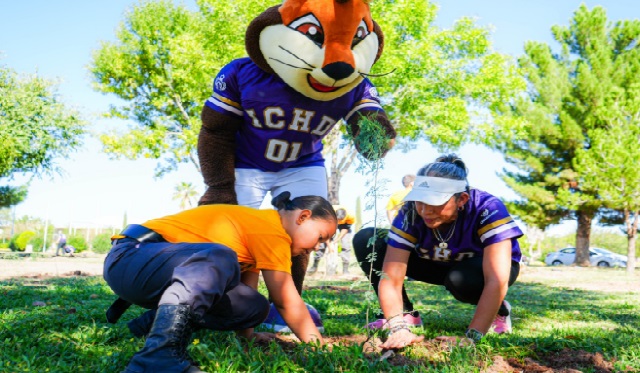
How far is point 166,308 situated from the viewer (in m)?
2.09

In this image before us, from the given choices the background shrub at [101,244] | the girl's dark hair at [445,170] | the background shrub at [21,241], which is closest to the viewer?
the girl's dark hair at [445,170]

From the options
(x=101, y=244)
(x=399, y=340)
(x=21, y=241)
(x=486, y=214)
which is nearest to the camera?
(x=399, y=340)

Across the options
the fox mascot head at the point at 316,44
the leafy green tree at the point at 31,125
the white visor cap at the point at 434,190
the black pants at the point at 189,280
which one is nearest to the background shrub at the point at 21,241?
the leafy green tree at the point at 31,125

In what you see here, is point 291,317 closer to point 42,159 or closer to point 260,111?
point 260,111

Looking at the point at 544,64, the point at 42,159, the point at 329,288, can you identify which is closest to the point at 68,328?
the point at 329,288

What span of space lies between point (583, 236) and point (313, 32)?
2757 centimetres

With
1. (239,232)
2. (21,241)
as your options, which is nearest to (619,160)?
(239,232)

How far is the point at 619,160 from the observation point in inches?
825

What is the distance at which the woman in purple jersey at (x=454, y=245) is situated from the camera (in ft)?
10.3

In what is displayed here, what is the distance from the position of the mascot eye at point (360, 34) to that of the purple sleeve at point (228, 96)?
787mm

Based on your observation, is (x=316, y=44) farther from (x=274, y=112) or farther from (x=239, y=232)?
(x=239, y=232)

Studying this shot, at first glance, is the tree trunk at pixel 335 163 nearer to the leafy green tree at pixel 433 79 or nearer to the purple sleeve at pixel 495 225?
the leafy green tree at pixel 433 79

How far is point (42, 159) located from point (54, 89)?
2624 millimetres

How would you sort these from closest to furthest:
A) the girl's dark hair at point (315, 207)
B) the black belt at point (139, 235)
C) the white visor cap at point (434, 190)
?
the black belt at point (139, 235) < the girl's dark hair at point (315, 207) < the white visor cap at point (434, 190)
